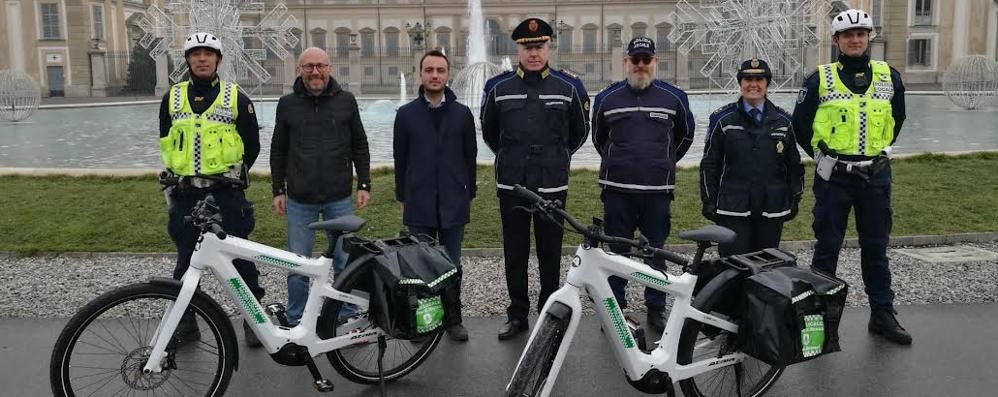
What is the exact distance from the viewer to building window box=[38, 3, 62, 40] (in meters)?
54.0

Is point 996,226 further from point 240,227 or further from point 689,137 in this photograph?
point 240,227

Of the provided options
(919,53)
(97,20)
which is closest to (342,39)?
(97,20)

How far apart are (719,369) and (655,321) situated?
5.08 feet

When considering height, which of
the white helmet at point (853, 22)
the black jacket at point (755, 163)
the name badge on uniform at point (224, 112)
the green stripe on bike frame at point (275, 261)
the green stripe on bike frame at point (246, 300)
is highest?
the white helmet at point (853, 22)

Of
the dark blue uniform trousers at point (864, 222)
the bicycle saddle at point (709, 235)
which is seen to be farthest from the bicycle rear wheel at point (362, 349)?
the dark blue uniform trousers at point (864, 222)

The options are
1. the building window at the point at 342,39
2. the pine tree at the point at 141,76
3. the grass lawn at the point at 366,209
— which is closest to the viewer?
the grass lawn at the point at 366,209

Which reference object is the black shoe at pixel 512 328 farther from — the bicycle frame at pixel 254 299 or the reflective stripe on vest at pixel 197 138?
the reflective stripe on vest at pixel 197 138

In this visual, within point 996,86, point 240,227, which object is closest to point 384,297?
point 240,227

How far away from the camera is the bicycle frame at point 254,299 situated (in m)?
4.39

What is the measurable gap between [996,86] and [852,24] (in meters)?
29.7

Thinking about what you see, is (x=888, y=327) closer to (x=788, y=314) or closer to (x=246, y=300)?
(x=788, y=314)

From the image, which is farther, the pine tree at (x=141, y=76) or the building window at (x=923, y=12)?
the building window at (x=923, y=12)

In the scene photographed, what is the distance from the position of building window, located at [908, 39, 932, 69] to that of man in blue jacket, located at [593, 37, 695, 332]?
56208 mm

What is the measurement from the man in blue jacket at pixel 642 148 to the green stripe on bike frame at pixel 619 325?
1.59m
